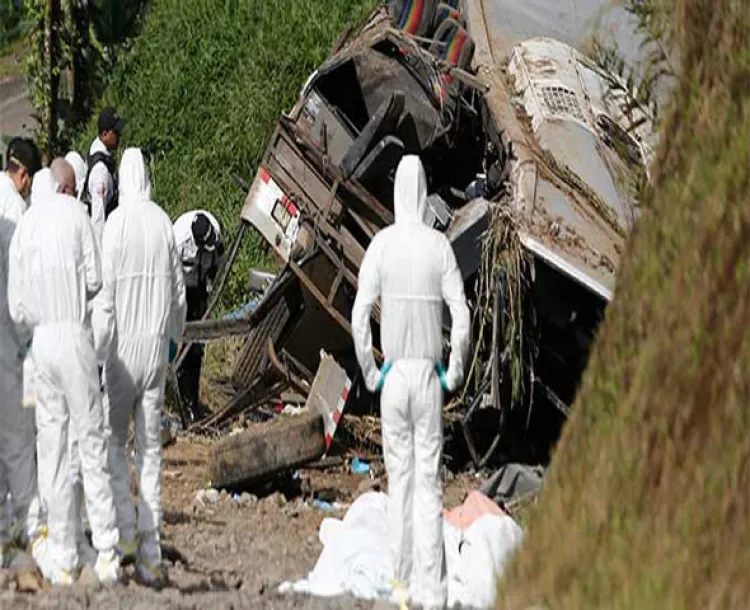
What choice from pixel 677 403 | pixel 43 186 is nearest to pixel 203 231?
pixel 43 186

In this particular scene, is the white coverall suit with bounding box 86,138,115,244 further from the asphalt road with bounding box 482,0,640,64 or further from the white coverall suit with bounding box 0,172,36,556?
the white coverall suit with bounding box 0,172,36,556

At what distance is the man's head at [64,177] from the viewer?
1045 cm

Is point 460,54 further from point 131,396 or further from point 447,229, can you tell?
point 131,396

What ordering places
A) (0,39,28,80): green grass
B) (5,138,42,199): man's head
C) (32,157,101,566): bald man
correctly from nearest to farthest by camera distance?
(32,157,101,566): bald man, (5,138,42,199): man's head, (0,39,28,80): green grass

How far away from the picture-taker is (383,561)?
34.7ft

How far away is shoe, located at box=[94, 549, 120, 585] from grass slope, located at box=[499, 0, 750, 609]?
3.59m

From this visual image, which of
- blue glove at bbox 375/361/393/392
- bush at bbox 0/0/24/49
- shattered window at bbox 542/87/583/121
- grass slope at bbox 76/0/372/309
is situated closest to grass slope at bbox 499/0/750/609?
blue glove at bbox 375/361/393/392

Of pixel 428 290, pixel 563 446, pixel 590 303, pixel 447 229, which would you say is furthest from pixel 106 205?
pixel 563 446

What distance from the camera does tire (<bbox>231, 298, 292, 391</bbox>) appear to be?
15.5 m

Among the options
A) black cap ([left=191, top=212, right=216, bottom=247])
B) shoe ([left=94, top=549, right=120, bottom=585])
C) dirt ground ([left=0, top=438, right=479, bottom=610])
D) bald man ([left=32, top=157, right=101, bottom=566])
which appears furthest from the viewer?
black cap ([left=191, top=212, right=216, bottom=247])

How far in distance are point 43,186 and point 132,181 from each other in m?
0.55

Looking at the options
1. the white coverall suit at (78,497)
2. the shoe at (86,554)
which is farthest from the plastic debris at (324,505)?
the shoe at (86,554)

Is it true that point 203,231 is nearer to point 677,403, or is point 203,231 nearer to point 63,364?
point 63,364

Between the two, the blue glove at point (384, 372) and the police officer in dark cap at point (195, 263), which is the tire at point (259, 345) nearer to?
the police officer in dark cap at point (195, 263)
